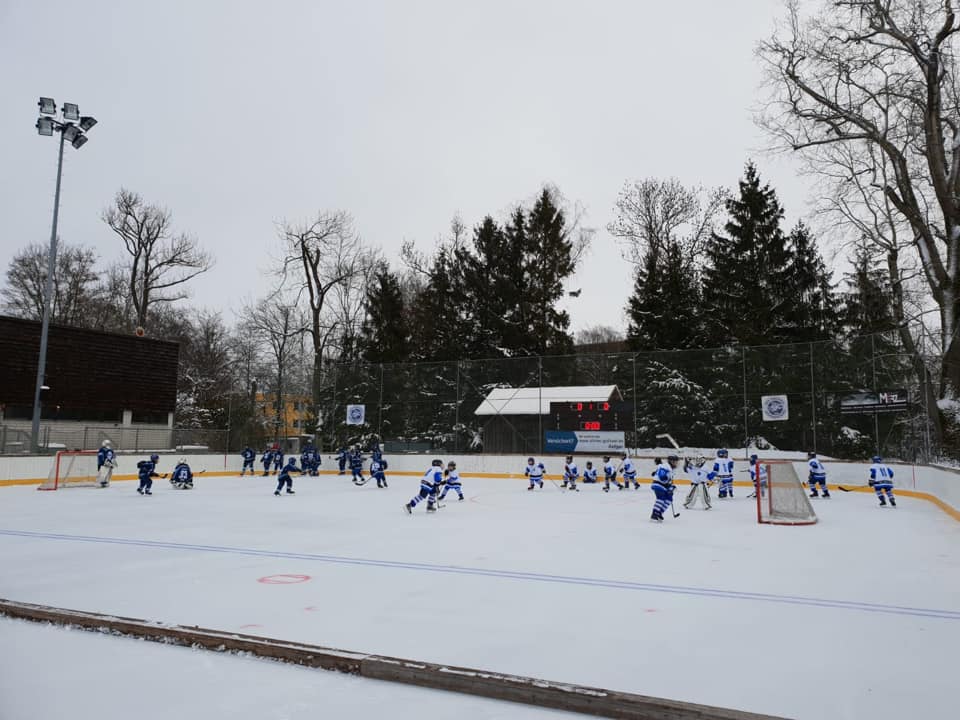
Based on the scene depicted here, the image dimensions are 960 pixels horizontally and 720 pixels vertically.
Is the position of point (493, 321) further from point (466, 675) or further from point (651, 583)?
point (466, 675)

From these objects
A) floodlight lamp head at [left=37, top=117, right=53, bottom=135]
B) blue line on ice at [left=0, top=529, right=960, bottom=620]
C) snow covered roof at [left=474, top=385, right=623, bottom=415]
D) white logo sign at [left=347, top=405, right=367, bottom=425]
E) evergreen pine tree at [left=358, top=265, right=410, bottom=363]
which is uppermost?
floodlight lamp head at [left=37, top=117, right=53, bottom=135]

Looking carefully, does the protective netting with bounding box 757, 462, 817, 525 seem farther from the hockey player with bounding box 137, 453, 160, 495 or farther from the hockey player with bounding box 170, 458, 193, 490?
the hockey player with bounding box 170, 458, 193, 490

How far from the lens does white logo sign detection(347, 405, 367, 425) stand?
2453 cm

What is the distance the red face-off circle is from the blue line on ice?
Answer: 802 millimetres

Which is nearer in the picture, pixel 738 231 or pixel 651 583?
pixel 651 583

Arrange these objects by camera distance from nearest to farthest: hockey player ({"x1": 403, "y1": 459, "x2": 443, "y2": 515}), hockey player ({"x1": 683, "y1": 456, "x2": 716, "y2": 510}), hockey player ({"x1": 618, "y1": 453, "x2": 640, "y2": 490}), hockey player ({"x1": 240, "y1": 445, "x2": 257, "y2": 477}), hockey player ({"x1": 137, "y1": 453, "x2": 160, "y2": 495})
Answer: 1. hockey player ({"x1": 403, "y1": 459, "x2": 443, "y2": 515})
2. hockey player ({"x1": 683, "y1": 456, "x2": 716, "y2": 510})
3. hockey player ({"x1": 137, "y1": 453, "x2": 160, "y2": 495})
4. hockey player ({"x1": 618, "y1": 453, "x2": 640, "y2": 490})
5. hockey player ({"x1": 240, "y1": 445, "x2": 257, "y2": 477})

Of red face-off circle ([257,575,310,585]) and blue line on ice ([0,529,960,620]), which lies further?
red face-off circle ([257,575,310,585])

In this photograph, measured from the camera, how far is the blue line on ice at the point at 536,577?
189 inches

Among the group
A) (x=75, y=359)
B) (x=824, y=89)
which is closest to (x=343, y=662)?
(x=824, y=89)

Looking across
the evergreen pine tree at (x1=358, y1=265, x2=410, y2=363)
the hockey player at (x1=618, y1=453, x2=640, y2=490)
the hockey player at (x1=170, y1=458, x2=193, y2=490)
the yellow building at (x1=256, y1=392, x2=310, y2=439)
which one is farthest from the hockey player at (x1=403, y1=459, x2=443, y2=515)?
the evergreen pine tree at (x1=358, y1=265, x2=410, y2=363)

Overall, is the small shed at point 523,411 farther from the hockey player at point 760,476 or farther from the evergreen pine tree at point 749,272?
the evergreen pine tree at point 749,272

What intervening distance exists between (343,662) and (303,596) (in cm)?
194

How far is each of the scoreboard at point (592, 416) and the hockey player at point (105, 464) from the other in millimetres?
12363

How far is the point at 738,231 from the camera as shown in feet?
97.0
